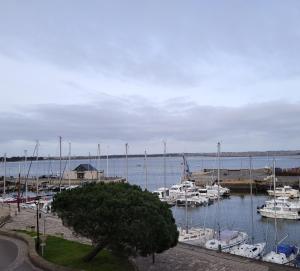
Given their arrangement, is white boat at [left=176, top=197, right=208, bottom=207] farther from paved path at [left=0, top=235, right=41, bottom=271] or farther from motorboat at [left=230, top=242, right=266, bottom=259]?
paved path at [left=0, top=235, right=41, bottom=271]

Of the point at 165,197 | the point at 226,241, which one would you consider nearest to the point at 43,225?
the point at 226,241

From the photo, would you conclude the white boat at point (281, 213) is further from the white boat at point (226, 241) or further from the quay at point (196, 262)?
the quay at point (196, 262)

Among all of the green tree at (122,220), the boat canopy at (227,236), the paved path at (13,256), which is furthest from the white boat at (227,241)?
the paved path at (13,256)

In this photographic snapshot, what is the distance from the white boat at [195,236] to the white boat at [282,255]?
672 cm

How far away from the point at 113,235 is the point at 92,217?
126 cm

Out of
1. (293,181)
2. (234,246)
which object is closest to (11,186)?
(293,181)

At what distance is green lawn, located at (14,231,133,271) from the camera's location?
74.0ft

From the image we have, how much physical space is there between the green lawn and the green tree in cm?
108

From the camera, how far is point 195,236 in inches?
1560

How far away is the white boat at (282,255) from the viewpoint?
31703 millimetres

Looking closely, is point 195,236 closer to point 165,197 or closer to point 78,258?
point 78,258

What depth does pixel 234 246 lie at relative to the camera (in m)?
37.2

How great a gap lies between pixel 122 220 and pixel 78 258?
194 inches

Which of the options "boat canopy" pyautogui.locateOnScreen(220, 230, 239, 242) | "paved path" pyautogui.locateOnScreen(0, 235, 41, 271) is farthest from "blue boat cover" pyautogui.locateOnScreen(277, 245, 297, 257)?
"paved path" pyautogui.locateOnScreen(0, 235, 41, 271)
